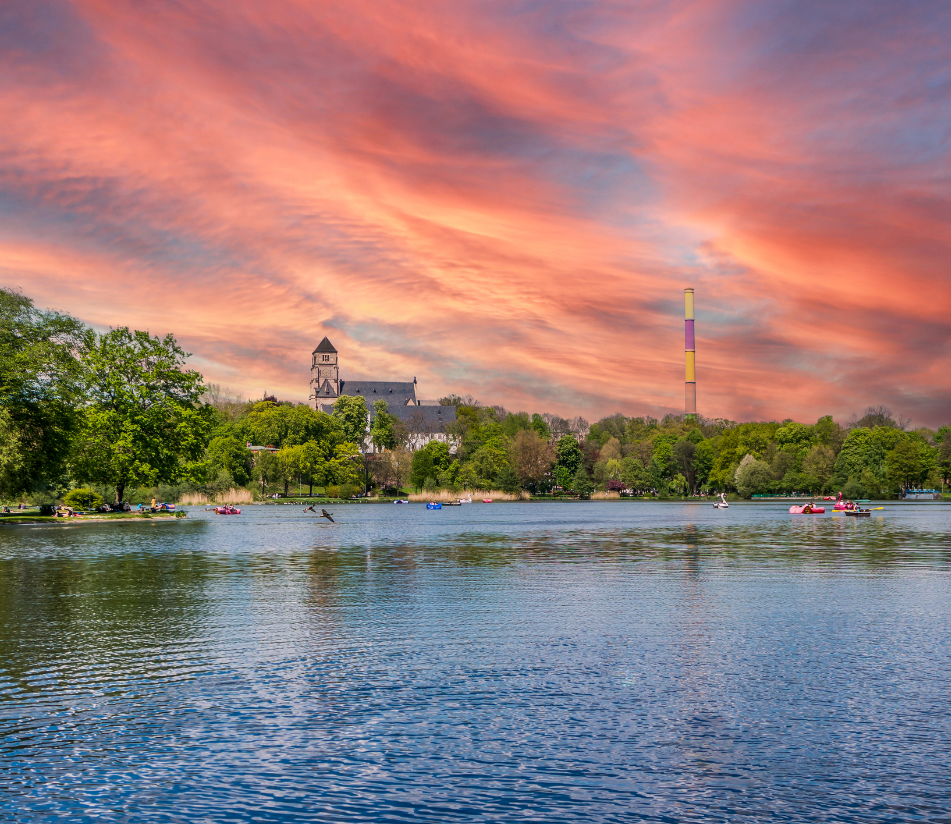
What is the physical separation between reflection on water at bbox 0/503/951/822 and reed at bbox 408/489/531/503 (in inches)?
5444

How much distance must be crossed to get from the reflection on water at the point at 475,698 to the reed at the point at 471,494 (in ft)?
454

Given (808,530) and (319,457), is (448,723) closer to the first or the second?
(808,530)

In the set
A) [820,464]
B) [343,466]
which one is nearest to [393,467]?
[343,466]

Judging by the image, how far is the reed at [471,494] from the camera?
173 m

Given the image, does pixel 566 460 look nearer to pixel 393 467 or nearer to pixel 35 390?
pixel 393 467

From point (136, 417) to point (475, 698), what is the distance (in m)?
77.6

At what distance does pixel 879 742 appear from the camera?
1304cm

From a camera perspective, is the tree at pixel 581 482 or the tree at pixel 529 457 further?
the tree at pixel 581 482

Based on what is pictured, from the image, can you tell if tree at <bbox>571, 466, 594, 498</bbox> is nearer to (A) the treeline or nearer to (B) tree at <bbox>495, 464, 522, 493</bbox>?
(B) tree at <bbox>495, 464, 522, 493</bbox>

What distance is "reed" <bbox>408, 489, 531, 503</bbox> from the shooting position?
173m

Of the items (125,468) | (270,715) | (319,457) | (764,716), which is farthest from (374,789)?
(319,457)

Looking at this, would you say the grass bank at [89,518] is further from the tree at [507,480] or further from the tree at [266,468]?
the tree at [507,480]

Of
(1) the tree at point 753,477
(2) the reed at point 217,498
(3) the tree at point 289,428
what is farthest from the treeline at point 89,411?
(1) the tree at point 753,477

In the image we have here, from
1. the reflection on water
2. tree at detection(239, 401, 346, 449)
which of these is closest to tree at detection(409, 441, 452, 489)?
tree at detection(239, 401, 346, 449)
